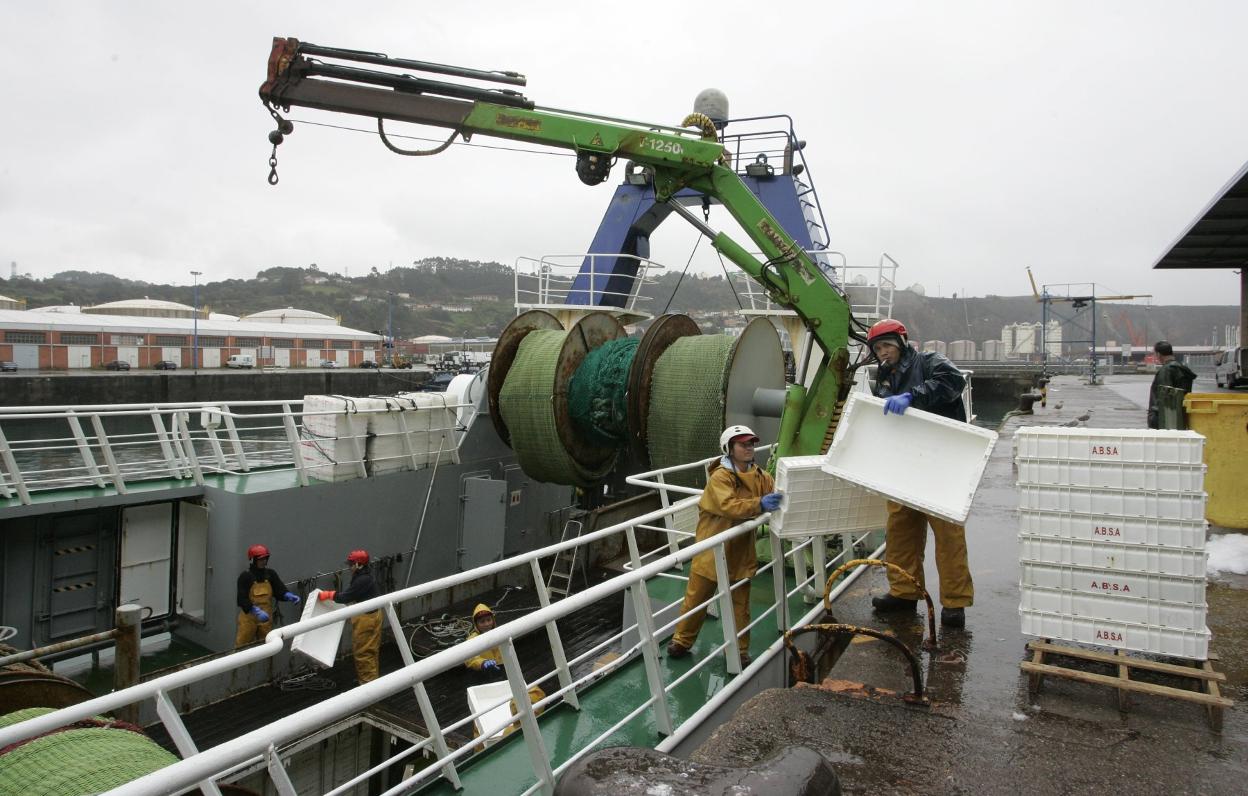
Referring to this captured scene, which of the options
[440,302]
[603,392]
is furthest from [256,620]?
[440,302]

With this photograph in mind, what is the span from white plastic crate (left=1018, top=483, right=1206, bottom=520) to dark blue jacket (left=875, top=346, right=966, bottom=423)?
0.91m

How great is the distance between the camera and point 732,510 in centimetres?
445

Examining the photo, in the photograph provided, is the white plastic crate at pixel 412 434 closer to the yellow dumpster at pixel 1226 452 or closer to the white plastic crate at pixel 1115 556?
the white plastic crate at pixel 1115 556

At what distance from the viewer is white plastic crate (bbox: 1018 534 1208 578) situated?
12.1 ft

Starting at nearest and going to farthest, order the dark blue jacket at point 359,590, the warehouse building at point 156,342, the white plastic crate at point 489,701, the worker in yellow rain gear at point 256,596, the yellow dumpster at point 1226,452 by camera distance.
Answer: the white plastic crate at point 489,701, the yellow dumpster at point 1226,452, the dark blue jacket at point 359,590, the worker in yellow rain gear at point 256,596, the warehouse building at point 156,342

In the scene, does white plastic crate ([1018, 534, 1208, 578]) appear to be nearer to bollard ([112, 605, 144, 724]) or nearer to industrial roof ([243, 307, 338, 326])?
bollard ([112, 605, 144, 724])

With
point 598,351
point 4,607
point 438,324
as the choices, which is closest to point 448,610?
point 598,351

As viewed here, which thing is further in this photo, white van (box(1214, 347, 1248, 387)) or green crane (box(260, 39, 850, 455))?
white van (box(1214, 347, 1248, 387))

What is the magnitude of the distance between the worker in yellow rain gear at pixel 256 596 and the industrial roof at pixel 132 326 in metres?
48.0

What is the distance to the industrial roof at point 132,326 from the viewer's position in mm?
46312

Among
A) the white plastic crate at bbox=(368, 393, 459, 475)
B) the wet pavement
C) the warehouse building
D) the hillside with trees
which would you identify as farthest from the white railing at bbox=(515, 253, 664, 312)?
the hillside with trees

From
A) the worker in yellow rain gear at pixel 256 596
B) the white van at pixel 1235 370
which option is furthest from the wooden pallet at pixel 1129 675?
the white van at pixel 1235 370

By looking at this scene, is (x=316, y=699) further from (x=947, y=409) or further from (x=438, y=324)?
(x=438, y=324)

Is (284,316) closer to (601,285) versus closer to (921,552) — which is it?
(601,285)
